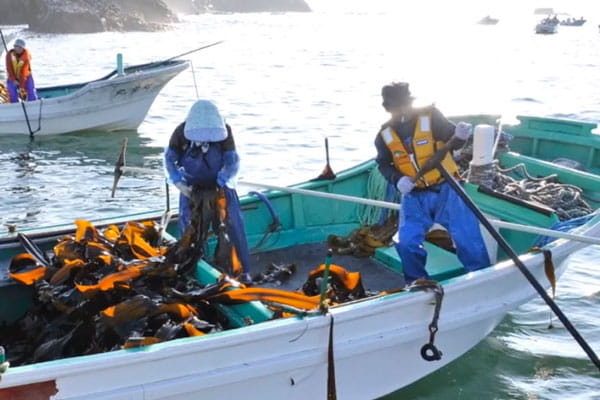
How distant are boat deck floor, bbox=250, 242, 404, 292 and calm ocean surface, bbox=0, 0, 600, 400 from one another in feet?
3.04

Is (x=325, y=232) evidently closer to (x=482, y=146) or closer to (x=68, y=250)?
(x=482, y=146)

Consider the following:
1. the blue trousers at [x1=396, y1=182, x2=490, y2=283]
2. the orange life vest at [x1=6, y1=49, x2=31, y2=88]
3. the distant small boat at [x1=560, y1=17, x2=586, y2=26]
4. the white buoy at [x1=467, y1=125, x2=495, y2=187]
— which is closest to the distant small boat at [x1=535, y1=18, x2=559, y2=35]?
the distant small boat at [x1=560, y1=17, x2=586, y2=26]

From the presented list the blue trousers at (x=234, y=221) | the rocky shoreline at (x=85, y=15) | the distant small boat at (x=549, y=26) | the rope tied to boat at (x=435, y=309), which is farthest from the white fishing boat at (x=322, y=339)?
the distant small boat at (x=549, y=26)

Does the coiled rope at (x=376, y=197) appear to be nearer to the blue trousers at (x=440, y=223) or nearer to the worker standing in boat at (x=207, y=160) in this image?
the blue trousers at (x=440, y=223)

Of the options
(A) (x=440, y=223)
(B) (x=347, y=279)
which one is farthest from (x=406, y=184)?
(B) (x=347, y=279)

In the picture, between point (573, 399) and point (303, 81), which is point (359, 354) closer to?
point (573, 399)

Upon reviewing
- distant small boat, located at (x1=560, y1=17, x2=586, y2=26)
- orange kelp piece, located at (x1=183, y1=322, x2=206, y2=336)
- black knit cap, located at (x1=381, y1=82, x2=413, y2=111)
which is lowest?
distant small boat, located at (x1=560, y1=17, x2=586, y2=26)

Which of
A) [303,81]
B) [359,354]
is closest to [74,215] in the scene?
Answer: [359,354]

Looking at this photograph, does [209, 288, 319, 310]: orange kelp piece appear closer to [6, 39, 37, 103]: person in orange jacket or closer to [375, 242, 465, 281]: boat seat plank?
[375, 242, 465, 281]: boat seat plank

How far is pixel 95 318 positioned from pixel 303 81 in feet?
84.8

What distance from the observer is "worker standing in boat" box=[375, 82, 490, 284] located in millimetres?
5531

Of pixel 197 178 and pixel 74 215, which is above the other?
pixel 197 178

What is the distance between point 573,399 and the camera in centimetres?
594

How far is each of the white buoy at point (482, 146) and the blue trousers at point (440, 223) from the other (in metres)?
1.72
